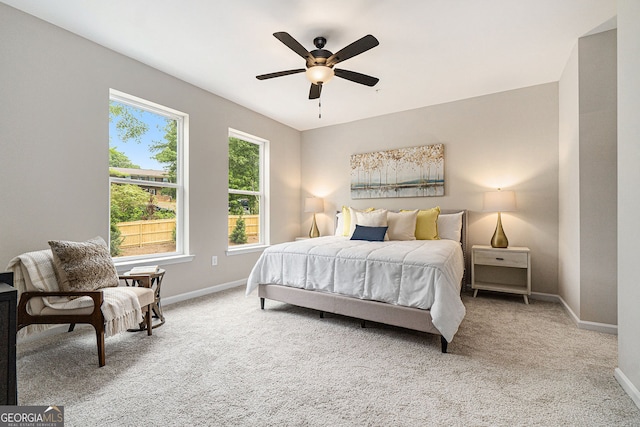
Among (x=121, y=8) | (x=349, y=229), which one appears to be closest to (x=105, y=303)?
(x=121, y=8)

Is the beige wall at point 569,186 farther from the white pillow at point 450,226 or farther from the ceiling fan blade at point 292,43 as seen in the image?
the ceiling fan blade at point 292,43

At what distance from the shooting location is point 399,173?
4.64 metres

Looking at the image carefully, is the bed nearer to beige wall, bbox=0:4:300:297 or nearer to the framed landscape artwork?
beige wall, bbox=0:4:300:297

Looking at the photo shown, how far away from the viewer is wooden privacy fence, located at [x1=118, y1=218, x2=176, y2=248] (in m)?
3.17

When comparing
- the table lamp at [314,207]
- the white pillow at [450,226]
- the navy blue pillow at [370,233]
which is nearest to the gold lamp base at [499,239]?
the white pillow at [450,226]

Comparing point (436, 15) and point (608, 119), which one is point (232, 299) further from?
point (608, 119)

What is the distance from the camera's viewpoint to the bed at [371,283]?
2248mm

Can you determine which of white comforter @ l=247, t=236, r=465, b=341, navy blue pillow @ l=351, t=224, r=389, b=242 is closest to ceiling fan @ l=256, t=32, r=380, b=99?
white comforter @ l=247, t=236, r=465, b=341

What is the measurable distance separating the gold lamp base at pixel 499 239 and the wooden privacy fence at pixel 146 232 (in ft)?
13.5

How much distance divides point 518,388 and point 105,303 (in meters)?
2.80

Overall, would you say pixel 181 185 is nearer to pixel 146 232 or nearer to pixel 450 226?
pixel 146 232

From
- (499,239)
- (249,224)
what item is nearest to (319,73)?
(249,224)

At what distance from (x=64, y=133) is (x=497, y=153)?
4953mm

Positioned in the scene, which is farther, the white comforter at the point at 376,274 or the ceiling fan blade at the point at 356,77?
the ceiling fan blade at the point at 356,77
